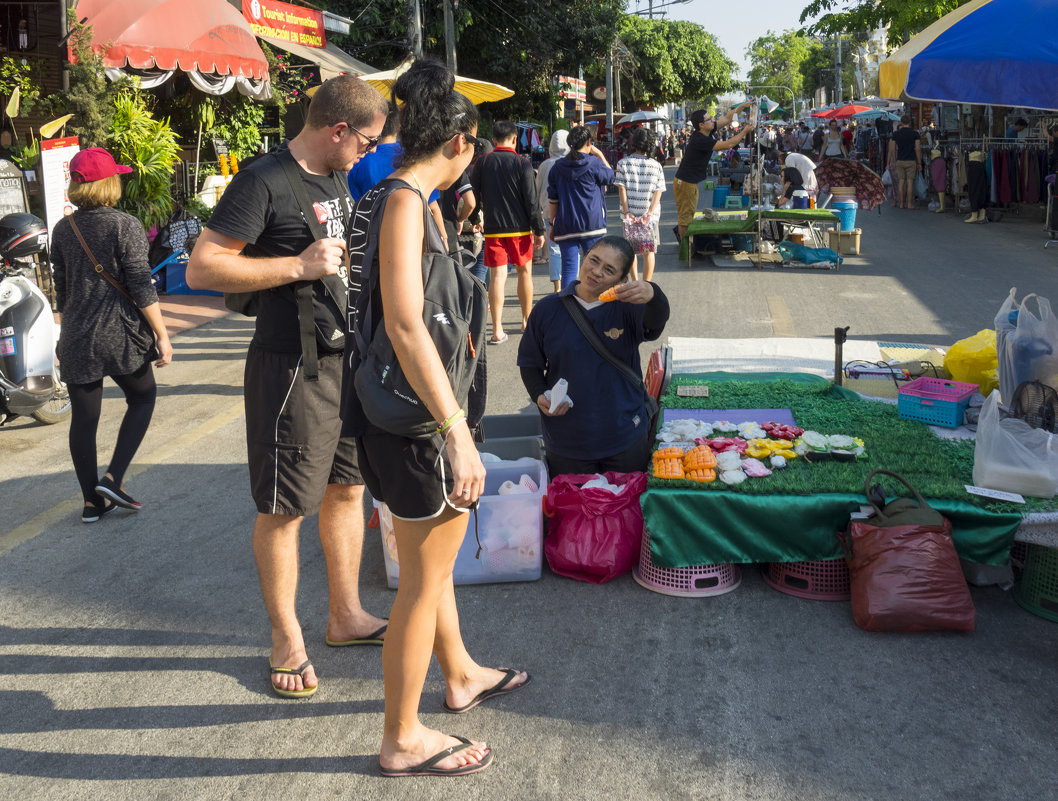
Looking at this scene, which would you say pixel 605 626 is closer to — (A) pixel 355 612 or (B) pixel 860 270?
(A) pixel 355 612

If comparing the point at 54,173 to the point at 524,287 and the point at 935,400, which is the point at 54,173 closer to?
the point at 524,287

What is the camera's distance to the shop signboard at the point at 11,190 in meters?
10.9

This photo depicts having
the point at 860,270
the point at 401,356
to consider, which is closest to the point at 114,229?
the point at 401,356

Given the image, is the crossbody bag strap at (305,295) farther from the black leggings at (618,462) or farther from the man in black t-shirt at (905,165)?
the man in black t-shirt at (905,165)

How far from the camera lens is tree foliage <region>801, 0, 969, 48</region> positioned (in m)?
21.2

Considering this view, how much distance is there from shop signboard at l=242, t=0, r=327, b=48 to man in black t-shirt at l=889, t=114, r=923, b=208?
12224mm

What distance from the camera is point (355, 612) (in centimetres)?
364

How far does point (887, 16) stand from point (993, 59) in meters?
21.7

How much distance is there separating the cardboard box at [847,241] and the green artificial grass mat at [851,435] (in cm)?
884

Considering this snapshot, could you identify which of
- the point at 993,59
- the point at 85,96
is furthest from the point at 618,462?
the point at 85,96

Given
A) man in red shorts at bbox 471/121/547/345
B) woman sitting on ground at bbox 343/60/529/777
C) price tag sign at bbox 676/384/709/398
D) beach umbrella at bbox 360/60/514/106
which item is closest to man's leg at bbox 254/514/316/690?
woman sitting on ground at bbox 343/60/529/777

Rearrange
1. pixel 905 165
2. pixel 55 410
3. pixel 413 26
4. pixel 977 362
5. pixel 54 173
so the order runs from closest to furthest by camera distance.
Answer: pixel 977 362, pixel 55 410, pixel 54 173, pixel 413 26, pixel 905 165

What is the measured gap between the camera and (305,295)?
10.2 ft

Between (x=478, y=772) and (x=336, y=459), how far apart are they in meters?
1.12
